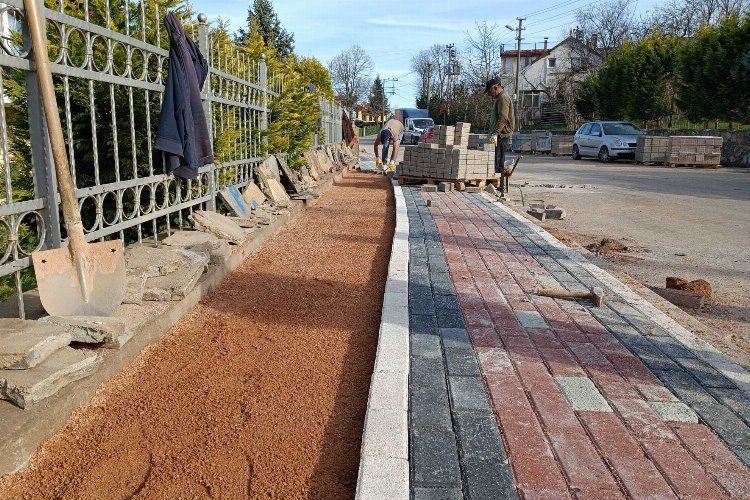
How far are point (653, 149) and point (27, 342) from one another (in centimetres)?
2492

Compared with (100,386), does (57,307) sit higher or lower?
higher

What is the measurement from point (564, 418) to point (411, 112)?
58.0 meters

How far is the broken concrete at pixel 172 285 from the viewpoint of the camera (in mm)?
4250

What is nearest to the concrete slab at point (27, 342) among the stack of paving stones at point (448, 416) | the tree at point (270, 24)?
the stack of paving stones at point (448, 416)

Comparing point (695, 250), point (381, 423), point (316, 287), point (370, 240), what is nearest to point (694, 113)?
point (695, 250)

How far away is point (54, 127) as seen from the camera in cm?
350

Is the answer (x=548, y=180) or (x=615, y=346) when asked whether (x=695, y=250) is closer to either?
(x=615, y=346)

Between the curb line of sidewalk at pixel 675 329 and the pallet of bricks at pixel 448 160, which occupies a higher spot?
the pallet of bricks at pixel 448 160

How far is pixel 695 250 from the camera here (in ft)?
24.9

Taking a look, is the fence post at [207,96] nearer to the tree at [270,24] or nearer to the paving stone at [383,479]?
the paving stone at [383,479]

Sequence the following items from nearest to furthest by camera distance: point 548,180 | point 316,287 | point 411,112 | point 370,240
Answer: point 316,287
point 370,240
point 548,180
point 411,112

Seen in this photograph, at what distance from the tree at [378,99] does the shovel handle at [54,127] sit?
10015 cm

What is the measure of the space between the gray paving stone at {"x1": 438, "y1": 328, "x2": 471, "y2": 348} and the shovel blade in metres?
2.02

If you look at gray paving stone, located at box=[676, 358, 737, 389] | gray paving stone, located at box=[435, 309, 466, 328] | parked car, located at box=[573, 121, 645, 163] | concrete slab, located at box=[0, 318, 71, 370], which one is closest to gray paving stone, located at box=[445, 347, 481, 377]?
gray paving stone, located at box=[435, 309, 466, 328]
